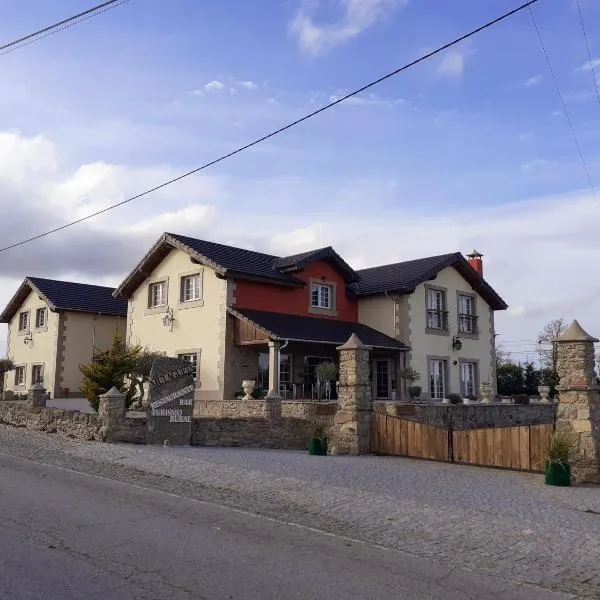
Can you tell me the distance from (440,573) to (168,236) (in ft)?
67.2

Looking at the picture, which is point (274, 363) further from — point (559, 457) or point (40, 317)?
point (40, 317)

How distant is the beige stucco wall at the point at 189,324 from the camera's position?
74.6 feet

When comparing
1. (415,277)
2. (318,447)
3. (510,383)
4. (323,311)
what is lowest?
(318,447)

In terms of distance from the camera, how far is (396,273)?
2828 centimetres

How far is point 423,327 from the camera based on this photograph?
26.7 meters

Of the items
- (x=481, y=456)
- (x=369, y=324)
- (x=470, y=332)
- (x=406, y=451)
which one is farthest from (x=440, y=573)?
(x=470, y=332)

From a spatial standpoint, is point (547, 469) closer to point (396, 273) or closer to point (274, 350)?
point (274, 350)

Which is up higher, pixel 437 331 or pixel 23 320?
pixel 23 320

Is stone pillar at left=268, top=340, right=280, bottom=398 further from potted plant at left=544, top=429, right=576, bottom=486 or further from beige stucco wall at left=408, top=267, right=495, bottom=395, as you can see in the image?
potted plant at left=544, top=429, right=576, bottom=486

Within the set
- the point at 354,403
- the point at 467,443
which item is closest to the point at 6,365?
the point at 354,403

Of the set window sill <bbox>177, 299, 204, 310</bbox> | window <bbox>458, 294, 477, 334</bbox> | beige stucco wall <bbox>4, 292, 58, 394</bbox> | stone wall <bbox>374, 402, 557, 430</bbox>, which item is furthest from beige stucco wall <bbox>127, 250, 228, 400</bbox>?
window <bbox>458, 294, 477, 334</bbox>

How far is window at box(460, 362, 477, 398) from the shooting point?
2862 centimetres

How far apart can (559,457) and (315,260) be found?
15357mm

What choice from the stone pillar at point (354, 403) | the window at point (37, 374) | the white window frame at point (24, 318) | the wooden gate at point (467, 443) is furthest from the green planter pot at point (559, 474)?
the white window frame at point (24, 318)
